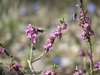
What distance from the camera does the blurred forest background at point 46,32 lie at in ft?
16.7

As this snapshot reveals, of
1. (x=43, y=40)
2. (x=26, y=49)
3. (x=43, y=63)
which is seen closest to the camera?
(x=43, y=63)

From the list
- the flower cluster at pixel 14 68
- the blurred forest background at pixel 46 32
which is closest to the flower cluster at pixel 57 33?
the flower cluster at pixel 14 68

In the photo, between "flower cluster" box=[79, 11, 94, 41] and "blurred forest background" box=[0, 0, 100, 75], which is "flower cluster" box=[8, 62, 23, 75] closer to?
"flower cluster" box=[79, 11, 94, 41]

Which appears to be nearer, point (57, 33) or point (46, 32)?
point (57, 33)

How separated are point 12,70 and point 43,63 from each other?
2.80 metres

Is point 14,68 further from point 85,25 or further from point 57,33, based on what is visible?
point 85,25

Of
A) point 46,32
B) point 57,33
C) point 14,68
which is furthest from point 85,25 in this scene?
point 46,32

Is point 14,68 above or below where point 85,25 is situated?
below

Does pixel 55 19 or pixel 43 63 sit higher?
pixel 55 19

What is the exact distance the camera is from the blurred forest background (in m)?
5.09

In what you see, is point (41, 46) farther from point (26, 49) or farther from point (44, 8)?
point (44, 8)

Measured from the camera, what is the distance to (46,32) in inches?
253

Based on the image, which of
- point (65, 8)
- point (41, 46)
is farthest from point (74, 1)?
point (41, 46)

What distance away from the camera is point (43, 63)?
499 cm
